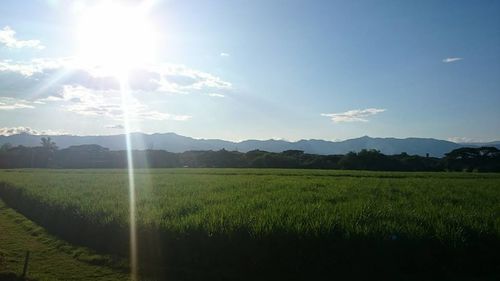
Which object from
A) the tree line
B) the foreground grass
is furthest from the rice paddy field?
the tree line

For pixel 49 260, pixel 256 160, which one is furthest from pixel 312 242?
pixel 256 160

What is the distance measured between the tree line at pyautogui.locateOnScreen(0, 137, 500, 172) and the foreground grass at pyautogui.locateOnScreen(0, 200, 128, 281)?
1988 inches

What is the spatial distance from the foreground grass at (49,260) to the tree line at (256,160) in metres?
50.5

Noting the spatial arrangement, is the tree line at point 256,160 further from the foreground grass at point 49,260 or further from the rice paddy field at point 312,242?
the foreground grass at point 49,260

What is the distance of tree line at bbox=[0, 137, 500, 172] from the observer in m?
60.5

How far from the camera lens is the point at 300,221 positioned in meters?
10.2

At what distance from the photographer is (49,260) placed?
11.5m

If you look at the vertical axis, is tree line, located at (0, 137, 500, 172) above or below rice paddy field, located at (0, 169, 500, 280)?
above

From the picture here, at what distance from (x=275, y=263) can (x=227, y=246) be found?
124 centimetres

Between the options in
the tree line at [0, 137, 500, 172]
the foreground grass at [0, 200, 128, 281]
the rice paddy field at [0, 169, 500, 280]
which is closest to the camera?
the rice paddy field at [0, 169, 500, 280]

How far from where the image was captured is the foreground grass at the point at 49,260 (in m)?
9.88

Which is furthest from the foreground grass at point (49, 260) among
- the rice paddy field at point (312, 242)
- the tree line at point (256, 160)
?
the tree line at point (256, 160)

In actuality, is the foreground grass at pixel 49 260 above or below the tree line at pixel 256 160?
below

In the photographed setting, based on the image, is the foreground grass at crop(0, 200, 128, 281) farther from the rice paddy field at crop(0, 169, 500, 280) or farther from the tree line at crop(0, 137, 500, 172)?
the tree line at crop(0, 137, 500, 172)
